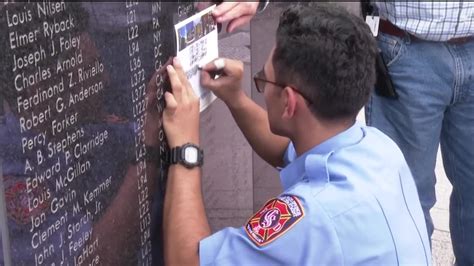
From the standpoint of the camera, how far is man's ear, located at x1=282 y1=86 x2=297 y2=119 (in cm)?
205

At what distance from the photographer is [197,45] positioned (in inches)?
99.0

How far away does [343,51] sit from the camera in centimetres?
203

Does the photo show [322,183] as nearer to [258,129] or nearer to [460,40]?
[258,129]

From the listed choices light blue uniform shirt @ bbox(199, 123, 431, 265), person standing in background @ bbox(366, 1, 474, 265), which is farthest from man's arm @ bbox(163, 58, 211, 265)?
person standing in background @ bbox(366, 1, 474, 265)

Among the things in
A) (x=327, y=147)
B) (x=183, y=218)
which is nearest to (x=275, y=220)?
(x=327, y=147)

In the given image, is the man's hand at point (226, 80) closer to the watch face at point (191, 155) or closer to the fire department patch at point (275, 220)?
the watch face at point (191, 155)

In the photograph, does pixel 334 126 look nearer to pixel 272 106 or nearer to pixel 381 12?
pixel 272 106

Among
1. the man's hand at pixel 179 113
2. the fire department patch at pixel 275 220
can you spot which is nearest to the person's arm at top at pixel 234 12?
the man's hand at pixel 179 113

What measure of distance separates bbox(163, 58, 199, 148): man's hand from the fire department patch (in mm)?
425

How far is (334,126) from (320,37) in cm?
23

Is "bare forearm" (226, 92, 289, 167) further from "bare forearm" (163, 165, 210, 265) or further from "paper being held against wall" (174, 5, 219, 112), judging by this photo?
"bare forearm" (163, 165, 210, 265)

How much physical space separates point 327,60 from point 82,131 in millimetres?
582

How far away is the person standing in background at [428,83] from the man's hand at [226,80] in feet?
2.47

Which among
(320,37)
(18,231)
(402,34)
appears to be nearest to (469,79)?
(402,34)
